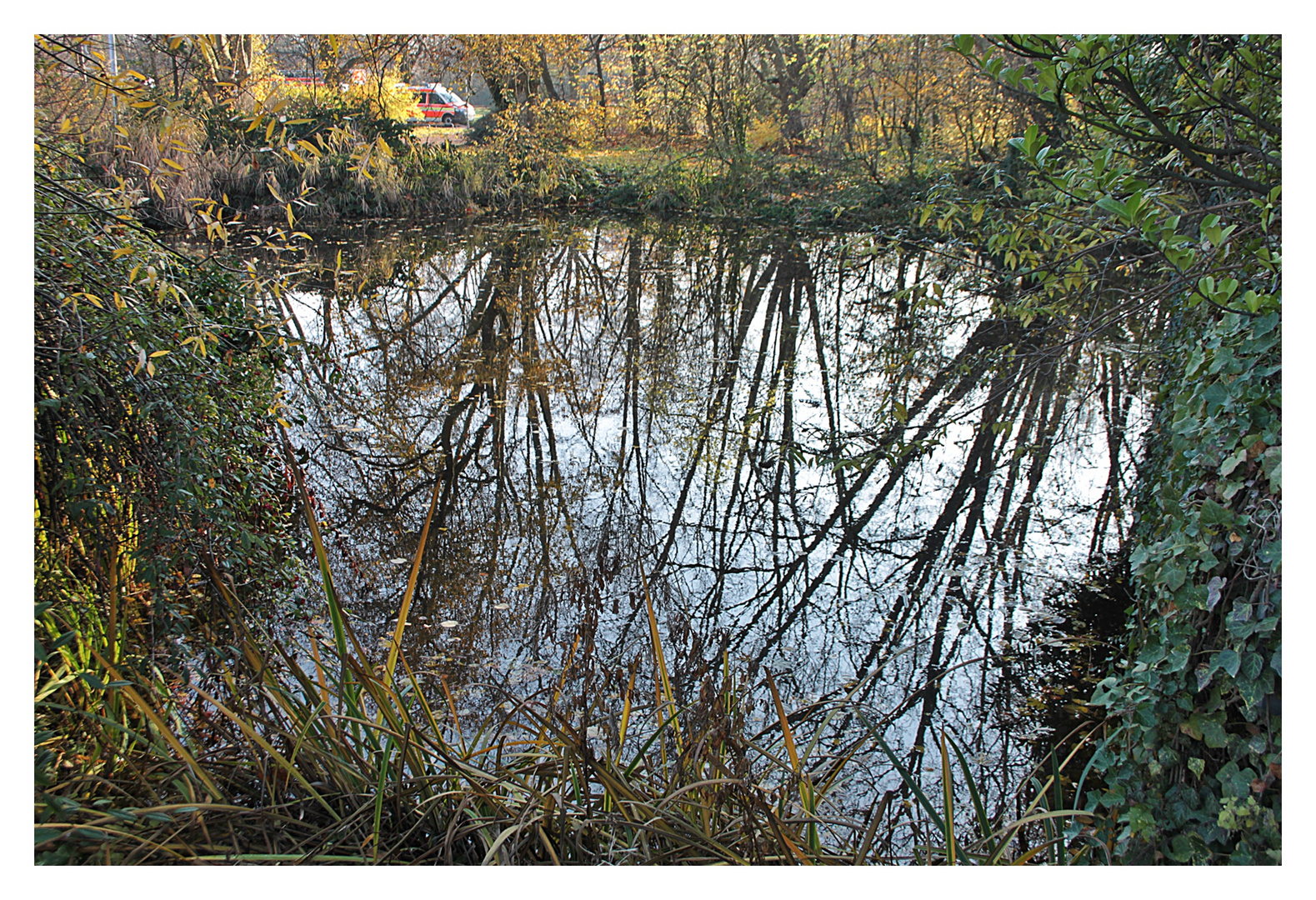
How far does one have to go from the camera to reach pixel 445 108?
1452 centimetres

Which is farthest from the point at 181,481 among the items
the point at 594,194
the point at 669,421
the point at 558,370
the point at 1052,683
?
the point at 594,194

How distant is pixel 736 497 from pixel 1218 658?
2696mm


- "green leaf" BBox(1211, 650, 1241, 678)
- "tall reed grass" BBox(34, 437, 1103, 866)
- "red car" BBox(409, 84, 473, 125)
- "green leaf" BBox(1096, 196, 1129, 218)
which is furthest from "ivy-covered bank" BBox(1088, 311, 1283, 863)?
"red car" BBox(409, 84, 473, 125)

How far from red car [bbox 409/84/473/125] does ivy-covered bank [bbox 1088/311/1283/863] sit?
46.7ft

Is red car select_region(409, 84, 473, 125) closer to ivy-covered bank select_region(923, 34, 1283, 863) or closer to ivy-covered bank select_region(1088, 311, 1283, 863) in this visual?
ivy-covered bank select_region(923, 34, 1283, 863)

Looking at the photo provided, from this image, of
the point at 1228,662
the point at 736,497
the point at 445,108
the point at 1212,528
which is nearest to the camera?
the point at 1228,662

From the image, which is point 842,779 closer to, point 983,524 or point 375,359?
point 983,524

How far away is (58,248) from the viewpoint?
6.82ft

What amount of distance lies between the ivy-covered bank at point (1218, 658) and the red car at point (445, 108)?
1424 cm

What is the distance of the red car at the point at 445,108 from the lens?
549 inches

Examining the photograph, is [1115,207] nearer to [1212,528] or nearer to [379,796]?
[1212,528]

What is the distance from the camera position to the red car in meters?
13.9

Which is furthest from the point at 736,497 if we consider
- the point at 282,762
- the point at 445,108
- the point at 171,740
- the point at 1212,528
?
the point at 445,108

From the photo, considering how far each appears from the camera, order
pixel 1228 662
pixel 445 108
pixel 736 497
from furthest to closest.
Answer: pixel 445 108
pixel 736 497
pixel 1228 662
